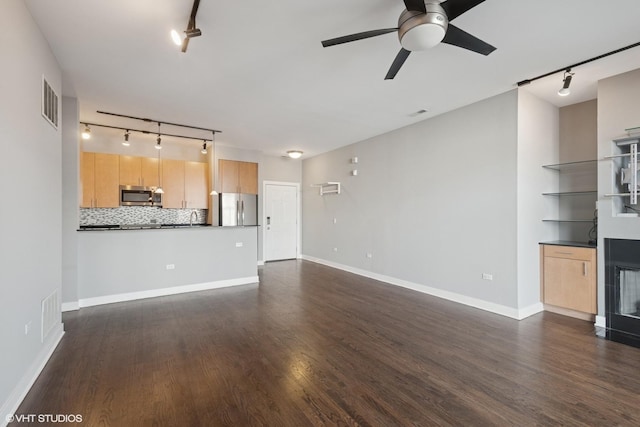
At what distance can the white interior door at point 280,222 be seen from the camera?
25.8 ft

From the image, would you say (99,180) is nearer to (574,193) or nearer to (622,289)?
(574,193)

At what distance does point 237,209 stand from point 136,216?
88.6 inches

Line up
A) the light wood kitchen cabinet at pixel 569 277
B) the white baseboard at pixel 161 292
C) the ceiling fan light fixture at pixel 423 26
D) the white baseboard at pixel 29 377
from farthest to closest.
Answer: the white baseboard at pixel 161 292 → the light wood kitchen cabinet at pixel 569 277 → the ceiling fan light fixture at pixel 423 26 → the white baseboard at pixel 29 377

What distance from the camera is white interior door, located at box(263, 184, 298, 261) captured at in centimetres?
786

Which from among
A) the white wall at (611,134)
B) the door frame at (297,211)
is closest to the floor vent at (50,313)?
the door frame at (297,211)

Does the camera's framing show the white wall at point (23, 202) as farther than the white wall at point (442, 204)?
No

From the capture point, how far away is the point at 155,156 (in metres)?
6.55

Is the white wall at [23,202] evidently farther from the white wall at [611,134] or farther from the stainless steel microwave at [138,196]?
the white wall at [611,134]

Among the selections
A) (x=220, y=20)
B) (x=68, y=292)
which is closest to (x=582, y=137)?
(x=220, y=20)

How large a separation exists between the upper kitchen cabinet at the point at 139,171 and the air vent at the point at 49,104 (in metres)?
3.38

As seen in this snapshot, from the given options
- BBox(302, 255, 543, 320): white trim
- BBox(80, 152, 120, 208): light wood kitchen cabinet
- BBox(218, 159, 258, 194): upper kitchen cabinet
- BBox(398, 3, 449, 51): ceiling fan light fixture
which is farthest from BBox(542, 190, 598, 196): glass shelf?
→ BBox(80, 152, 120, 208): light wood kitchen cabinet

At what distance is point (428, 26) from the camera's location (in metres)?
2.03

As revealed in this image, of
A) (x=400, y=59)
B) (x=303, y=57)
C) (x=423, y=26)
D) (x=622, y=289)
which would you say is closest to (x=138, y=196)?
(x=303, y=57)

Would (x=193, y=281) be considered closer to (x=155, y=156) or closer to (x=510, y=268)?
(x=155, y=156)
